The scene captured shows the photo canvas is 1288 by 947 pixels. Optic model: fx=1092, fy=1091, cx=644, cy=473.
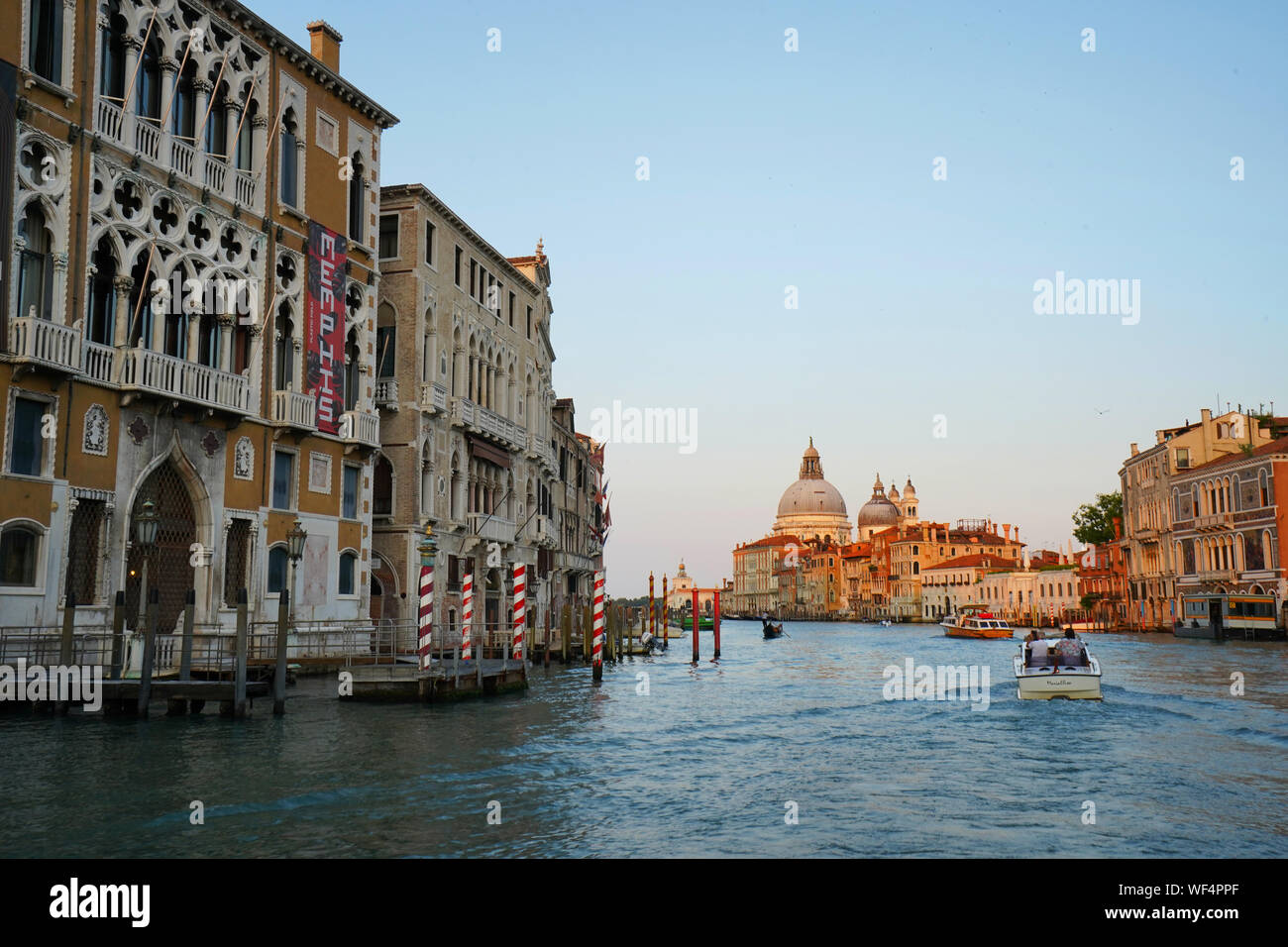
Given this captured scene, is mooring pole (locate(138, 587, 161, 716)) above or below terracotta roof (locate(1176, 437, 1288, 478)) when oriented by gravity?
below

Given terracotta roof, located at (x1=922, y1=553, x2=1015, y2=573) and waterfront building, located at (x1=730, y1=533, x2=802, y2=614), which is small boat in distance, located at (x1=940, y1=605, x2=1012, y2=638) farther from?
waterfront building, located at (x1=730, y1=533, x2=802, y2=614)

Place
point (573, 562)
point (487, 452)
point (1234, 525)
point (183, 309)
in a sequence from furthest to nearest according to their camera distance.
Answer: point (1234, 525)
point (573, 562)
point (487, 452)
point (183, 309)

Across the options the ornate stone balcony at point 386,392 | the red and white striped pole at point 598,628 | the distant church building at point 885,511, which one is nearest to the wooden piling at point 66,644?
the red and white striped pole at point 598,628

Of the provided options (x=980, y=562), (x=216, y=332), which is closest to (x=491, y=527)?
(x=216, y=332)

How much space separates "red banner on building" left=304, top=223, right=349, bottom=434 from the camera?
25.0 metres

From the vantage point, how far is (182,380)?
20.5 metres

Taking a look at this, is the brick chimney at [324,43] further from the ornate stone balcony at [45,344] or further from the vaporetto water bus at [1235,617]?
the vaporetto water bus at [1235,617]

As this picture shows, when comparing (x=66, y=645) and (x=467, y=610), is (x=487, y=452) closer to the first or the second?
(x=467, y=610)

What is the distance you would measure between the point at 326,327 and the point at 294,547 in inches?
227

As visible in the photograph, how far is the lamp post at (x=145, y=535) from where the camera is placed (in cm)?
1717

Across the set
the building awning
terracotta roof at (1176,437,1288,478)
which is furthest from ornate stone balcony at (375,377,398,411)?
terracotta roof at (1176,437,1288,478)

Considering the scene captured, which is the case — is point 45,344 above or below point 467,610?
above

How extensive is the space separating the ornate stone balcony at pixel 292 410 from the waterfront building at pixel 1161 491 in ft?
175

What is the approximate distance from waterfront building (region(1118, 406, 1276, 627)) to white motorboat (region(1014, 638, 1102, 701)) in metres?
45.0
